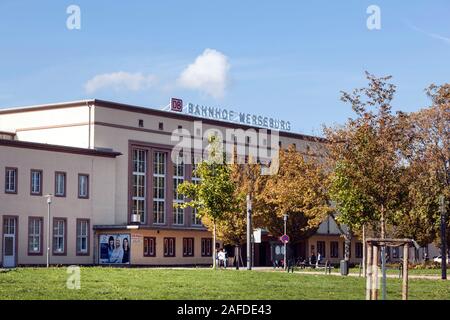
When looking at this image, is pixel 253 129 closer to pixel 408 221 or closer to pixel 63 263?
pixel 408 221

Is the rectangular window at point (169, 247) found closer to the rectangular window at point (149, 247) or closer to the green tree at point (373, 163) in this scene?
the rectangular window at point (149, 247)

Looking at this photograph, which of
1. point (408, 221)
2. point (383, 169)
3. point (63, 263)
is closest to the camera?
point (383, 169)

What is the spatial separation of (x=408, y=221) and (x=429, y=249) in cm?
4584

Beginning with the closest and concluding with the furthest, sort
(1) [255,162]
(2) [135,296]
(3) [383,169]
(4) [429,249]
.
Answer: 1. (2) [135,296]
2. (3) [383,169]
3. (1) [255,162]
4. (4) [429,249]

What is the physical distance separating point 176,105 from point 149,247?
51.2 feet

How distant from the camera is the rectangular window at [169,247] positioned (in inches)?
3260

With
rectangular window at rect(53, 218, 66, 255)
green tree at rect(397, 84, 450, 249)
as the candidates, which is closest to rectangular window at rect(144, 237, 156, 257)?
rectangular window at rect(53, 218, 66, 255)

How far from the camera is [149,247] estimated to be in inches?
3167

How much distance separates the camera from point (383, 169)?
50188 mm

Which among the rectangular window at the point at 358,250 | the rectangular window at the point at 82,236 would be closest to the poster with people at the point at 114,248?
the rectangular window at the point at 82,236

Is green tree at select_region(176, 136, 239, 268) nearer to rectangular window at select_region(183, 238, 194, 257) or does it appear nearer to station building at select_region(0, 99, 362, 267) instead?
station building at select_region(0, 99, 362, 267)

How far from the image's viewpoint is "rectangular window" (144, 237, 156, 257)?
3147 inches

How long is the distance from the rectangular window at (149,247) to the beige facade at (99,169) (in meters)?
0.30
